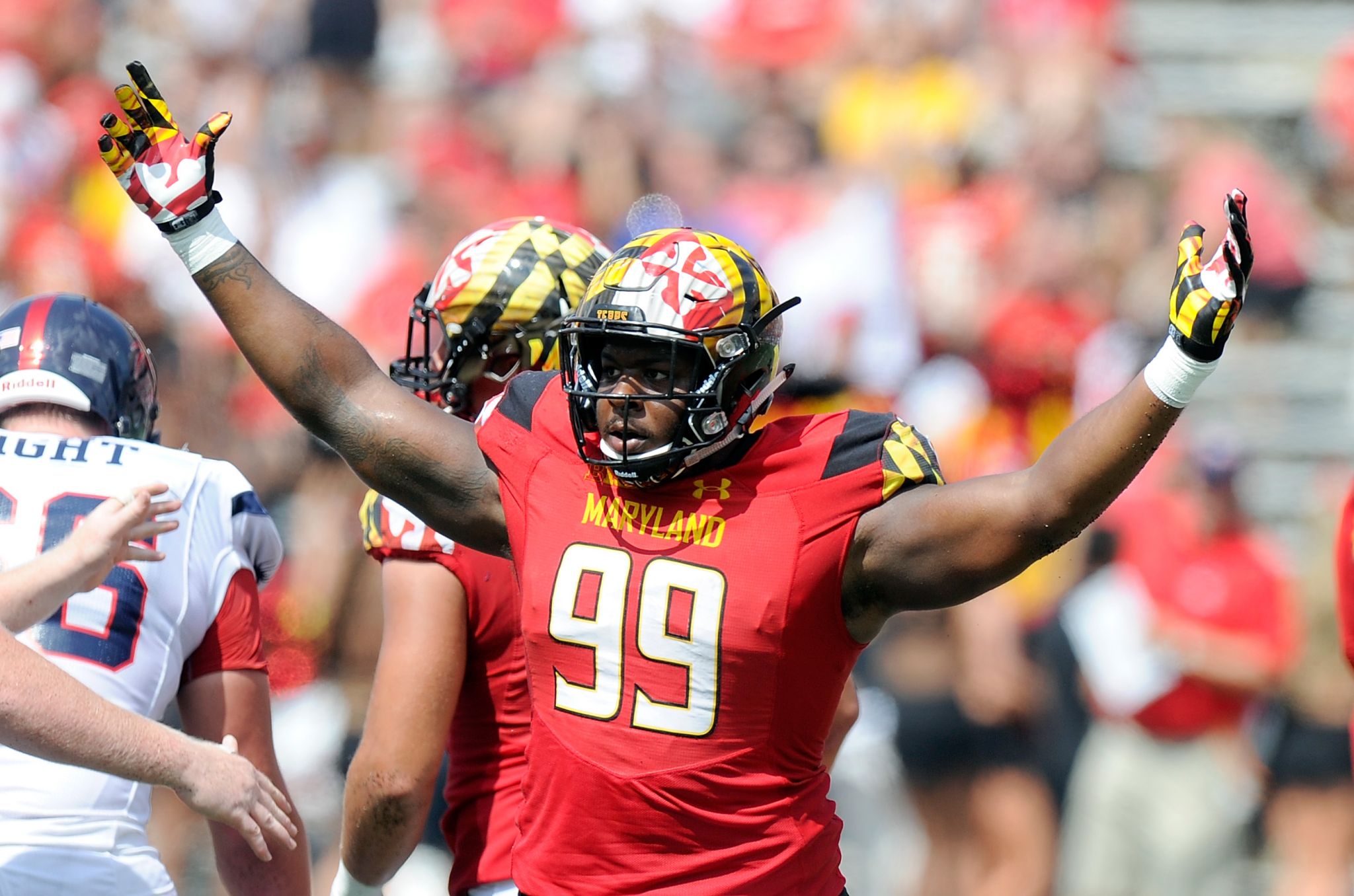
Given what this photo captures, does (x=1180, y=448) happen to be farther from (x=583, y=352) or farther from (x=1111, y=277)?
(x=583, y=352)

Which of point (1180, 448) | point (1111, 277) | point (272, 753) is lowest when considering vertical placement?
point (272, 753)

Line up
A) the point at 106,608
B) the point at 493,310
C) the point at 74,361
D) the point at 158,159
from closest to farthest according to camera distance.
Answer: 1. the point at 158,159
2. the point at 106,608
3. the point at 74,361
4. the point at 493,310

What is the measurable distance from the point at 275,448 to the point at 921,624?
10.6 ft

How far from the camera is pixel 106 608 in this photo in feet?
11.0

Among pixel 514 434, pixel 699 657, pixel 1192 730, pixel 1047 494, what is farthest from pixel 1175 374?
pixel 1192 730

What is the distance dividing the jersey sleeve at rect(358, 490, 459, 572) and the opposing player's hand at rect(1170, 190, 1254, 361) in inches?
61.6

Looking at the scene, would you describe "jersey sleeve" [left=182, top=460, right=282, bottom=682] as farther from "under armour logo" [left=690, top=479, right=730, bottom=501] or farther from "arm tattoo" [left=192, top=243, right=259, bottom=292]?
"under armour logo" [left=690, top=479, right=730, bottom=501]

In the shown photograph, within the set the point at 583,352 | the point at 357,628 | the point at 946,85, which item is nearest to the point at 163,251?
the point at 357,628

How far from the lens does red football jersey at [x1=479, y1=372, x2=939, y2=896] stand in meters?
2.96

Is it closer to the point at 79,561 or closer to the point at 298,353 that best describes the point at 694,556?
the point at 298,353

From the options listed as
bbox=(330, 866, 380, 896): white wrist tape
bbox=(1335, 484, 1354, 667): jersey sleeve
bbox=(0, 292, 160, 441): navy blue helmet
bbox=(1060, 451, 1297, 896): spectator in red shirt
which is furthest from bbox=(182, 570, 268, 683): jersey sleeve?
bbox=(1060, 451, 1297, 896): spectator in red shirt

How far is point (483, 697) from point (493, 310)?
0.88 m

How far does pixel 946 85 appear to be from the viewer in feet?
29.0

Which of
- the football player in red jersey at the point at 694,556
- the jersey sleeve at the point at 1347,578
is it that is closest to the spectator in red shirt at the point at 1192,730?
the jersey sleeve at the point at 1347,578
